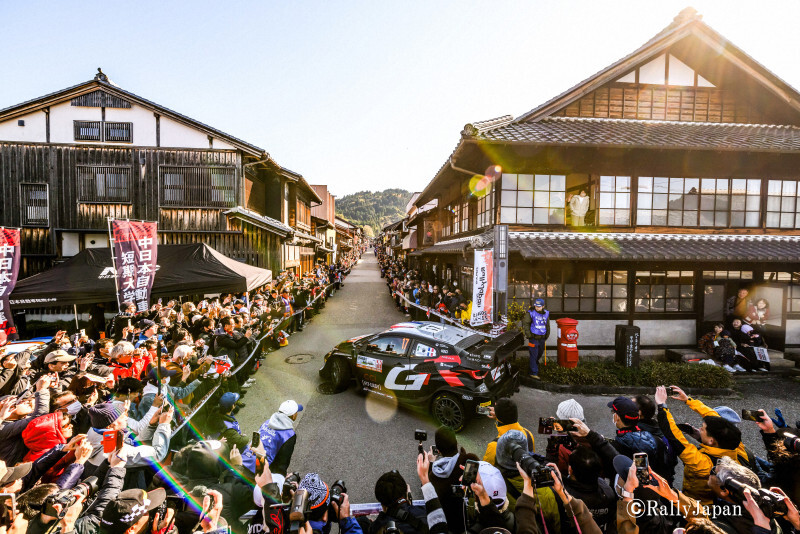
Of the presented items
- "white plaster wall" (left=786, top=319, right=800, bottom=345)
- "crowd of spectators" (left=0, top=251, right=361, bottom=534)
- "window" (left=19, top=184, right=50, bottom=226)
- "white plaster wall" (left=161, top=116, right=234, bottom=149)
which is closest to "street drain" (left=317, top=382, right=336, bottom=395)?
"crowd of spectators" (left=0, top=251, right=361, bottom=534)

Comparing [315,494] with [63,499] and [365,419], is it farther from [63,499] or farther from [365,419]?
[365,419]

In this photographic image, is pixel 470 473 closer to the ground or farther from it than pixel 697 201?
closer to the ground

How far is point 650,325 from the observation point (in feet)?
36.3

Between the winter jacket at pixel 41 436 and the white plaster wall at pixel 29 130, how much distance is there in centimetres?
1732

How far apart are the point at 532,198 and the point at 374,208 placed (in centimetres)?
15883

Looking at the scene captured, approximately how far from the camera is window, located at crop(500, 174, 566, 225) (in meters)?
11.2

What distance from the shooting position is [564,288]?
423 inches

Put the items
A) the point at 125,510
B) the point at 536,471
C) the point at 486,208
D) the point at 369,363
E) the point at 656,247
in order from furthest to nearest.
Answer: the point at 486,208, the point at 656,247, the point at 369,363, the point at 536,471, the point at 125,510

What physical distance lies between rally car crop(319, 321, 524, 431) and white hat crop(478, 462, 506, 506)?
3.43m

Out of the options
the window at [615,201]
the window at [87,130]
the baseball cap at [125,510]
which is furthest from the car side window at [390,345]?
the window at [87,130]

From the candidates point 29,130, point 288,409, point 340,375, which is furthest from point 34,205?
point 288,409

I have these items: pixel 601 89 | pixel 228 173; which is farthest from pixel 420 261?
pixel 601 89

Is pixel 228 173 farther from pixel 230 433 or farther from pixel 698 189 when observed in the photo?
pixel 698 189

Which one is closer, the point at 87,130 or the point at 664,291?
the point at 664,291
